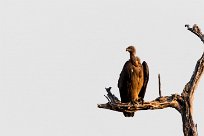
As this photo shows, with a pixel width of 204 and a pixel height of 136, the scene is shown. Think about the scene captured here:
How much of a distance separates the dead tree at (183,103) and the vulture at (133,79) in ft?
4.06

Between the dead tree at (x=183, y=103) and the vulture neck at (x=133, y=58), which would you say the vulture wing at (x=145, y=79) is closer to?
the vulture neck at (x=133, y=58)

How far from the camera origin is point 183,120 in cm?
2286

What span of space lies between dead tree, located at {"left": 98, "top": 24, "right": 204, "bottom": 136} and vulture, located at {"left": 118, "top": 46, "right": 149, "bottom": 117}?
4.06ft

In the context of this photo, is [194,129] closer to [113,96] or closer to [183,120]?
[183,120]

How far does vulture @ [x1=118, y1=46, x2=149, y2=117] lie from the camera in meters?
24.0

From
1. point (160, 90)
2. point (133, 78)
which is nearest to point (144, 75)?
point (133, 78)

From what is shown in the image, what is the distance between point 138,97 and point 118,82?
561 mm

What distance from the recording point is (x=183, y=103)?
22781mm

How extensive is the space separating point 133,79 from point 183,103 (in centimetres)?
177

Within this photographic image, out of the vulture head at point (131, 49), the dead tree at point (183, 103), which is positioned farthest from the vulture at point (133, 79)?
the dead tree at point (183, 103)

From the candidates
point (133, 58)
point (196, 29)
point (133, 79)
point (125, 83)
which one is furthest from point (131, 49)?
point (196, 29)

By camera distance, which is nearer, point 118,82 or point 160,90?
point 160,90

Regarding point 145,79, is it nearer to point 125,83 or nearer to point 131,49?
point 125,83

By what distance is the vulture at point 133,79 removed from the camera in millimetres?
24031
